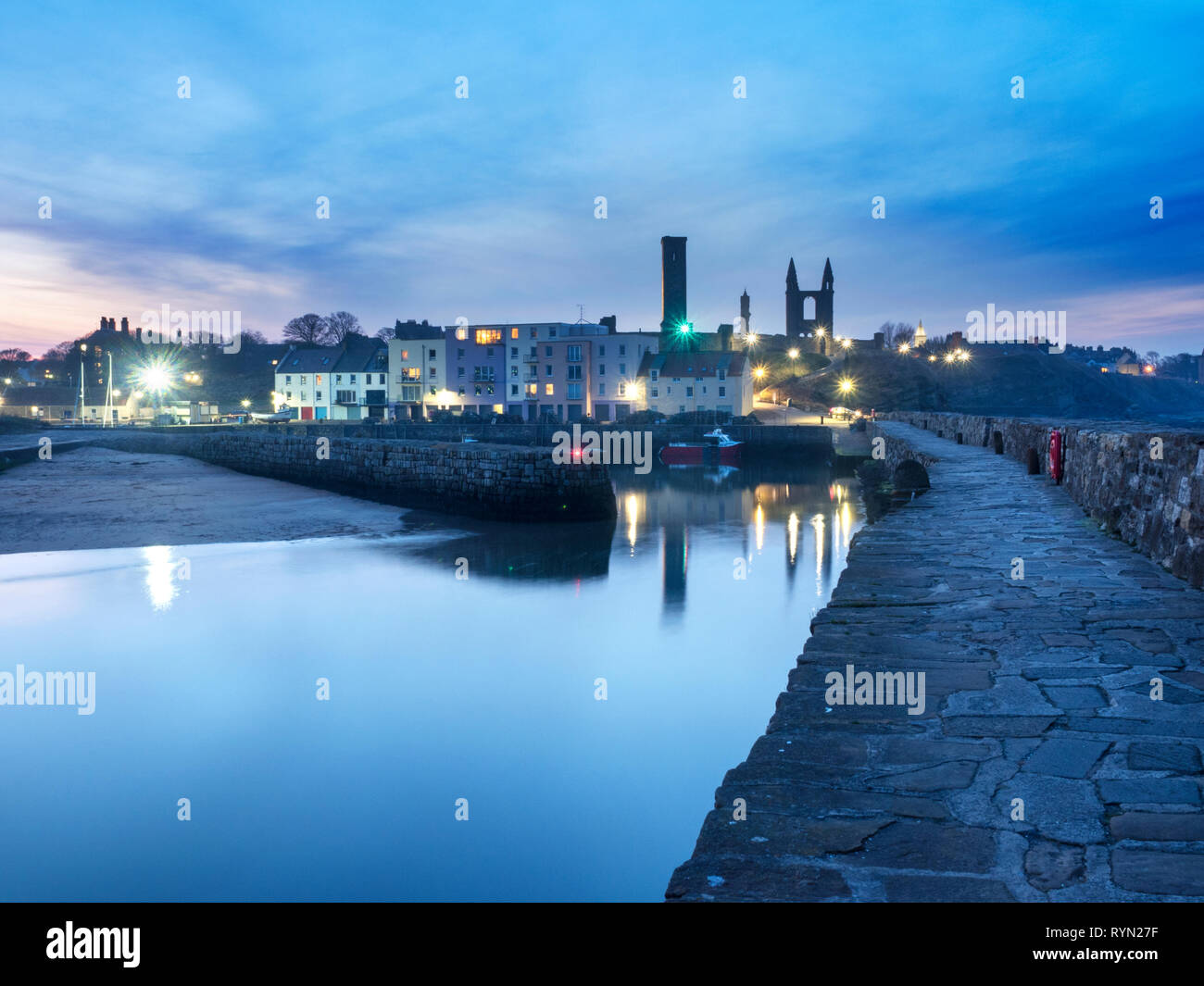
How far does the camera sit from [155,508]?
26781mm

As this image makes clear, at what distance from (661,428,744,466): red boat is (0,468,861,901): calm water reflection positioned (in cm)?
4290

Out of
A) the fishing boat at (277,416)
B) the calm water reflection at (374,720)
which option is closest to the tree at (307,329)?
the fishing boat at (277,416)

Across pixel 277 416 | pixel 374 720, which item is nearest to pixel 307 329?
pixel 277 416

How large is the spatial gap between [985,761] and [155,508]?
2761 cm

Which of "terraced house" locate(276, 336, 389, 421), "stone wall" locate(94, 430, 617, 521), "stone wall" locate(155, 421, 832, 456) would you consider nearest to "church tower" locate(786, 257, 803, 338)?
"terraced house" locate(276, 336, 389, 421)

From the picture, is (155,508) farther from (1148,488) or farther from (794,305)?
(794,305)

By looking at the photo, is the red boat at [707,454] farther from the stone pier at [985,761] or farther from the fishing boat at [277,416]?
the stone pier at [985,761]

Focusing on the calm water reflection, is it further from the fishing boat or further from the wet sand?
the fishing boat

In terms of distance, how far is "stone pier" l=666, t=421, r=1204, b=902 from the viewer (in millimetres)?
3090

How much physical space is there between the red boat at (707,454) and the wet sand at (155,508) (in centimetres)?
3498

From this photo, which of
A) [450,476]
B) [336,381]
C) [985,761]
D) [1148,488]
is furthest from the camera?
[336,381]

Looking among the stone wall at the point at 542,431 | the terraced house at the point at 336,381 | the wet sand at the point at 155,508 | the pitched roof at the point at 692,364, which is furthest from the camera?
the terraced house at the point at 336,381

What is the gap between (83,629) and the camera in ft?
46.0

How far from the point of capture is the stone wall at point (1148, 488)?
739 centimetres
